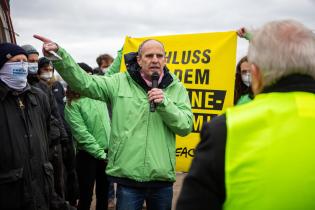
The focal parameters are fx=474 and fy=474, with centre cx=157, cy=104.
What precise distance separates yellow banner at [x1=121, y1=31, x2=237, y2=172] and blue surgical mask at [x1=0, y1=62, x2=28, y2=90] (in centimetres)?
221

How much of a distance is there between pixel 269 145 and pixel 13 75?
7.95 feet

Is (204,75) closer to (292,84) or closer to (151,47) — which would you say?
(151,47)

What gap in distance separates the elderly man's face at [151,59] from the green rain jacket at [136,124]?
105 mm

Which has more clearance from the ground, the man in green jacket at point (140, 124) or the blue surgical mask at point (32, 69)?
the blue surgical mask at point (32, 69)

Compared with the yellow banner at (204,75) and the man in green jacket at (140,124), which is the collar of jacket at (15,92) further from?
the yellow banner at (204,75)

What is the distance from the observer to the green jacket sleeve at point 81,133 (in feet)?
17.5

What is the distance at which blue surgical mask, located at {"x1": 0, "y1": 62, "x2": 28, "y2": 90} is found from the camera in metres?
3.57

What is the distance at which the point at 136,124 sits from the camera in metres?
3.73

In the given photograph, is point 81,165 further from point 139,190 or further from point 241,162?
point 241,162

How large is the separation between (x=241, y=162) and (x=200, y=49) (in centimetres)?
402

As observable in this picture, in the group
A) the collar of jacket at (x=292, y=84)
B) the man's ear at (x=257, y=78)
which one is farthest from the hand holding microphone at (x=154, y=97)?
the collar of jacket at (x=292, y=84)

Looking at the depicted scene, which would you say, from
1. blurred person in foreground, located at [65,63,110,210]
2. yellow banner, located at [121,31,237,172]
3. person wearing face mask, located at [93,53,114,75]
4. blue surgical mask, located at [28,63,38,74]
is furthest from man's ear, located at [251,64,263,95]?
person wearing face mask, located at [93,53,114,75]

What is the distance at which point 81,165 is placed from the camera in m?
5.60

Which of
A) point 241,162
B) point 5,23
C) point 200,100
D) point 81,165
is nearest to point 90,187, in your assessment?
point 81,165
